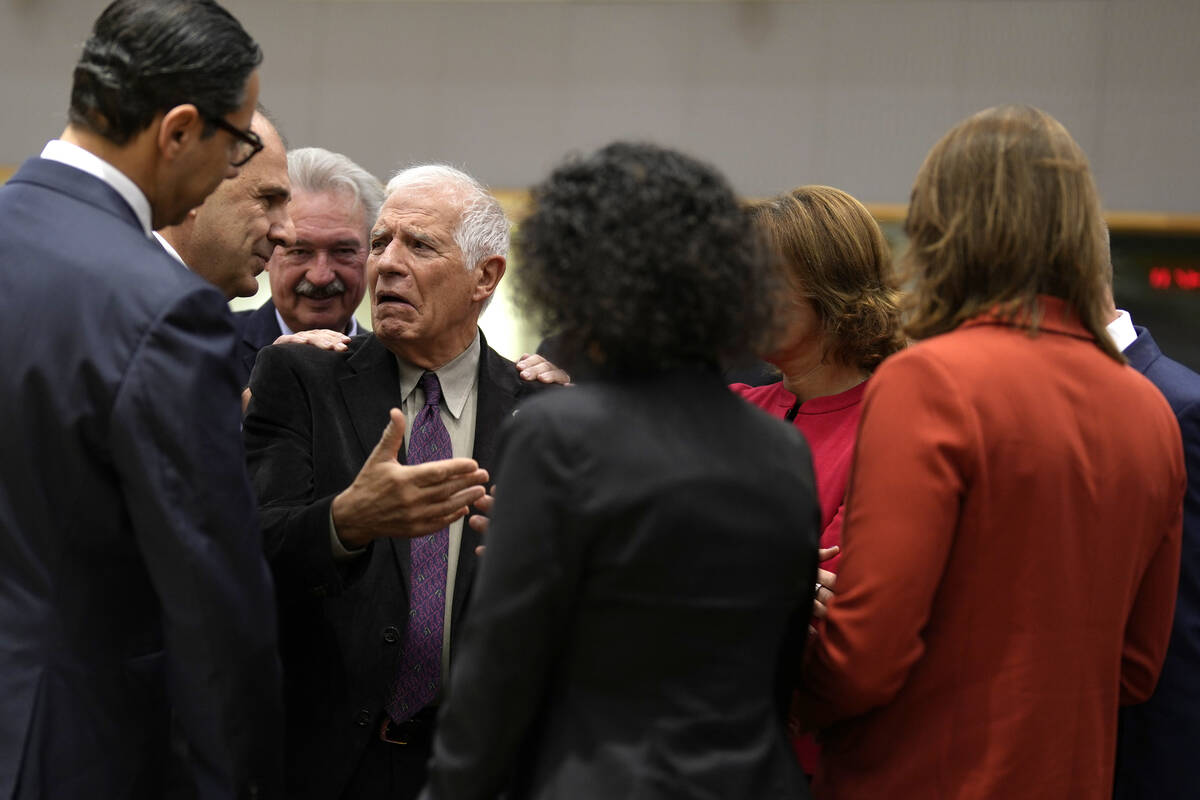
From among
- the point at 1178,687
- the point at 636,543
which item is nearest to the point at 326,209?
the point at 636,543

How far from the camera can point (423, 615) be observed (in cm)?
216

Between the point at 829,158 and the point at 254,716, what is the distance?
477cm

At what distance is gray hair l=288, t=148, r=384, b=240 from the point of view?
3.42m

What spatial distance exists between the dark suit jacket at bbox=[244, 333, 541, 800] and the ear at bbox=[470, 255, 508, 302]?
30cm

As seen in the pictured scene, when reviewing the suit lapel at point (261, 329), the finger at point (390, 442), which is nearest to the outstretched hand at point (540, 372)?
the finger at point (390, 442)

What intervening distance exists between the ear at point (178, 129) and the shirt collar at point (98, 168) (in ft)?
0.23

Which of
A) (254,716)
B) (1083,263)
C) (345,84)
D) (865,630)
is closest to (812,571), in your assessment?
(865,630)

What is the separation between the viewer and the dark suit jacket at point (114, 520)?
5.00ft

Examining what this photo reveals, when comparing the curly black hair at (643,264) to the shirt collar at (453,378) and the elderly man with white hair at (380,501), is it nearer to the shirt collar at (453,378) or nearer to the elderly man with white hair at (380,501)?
the elderly man with white hair at (380,501)

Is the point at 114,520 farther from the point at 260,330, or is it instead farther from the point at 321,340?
the point at 260,330

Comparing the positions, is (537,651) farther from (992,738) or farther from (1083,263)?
(1083,263)

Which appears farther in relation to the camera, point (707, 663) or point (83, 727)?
point (83, 727)

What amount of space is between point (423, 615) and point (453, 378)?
0.51 m

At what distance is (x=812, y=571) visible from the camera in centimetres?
143
